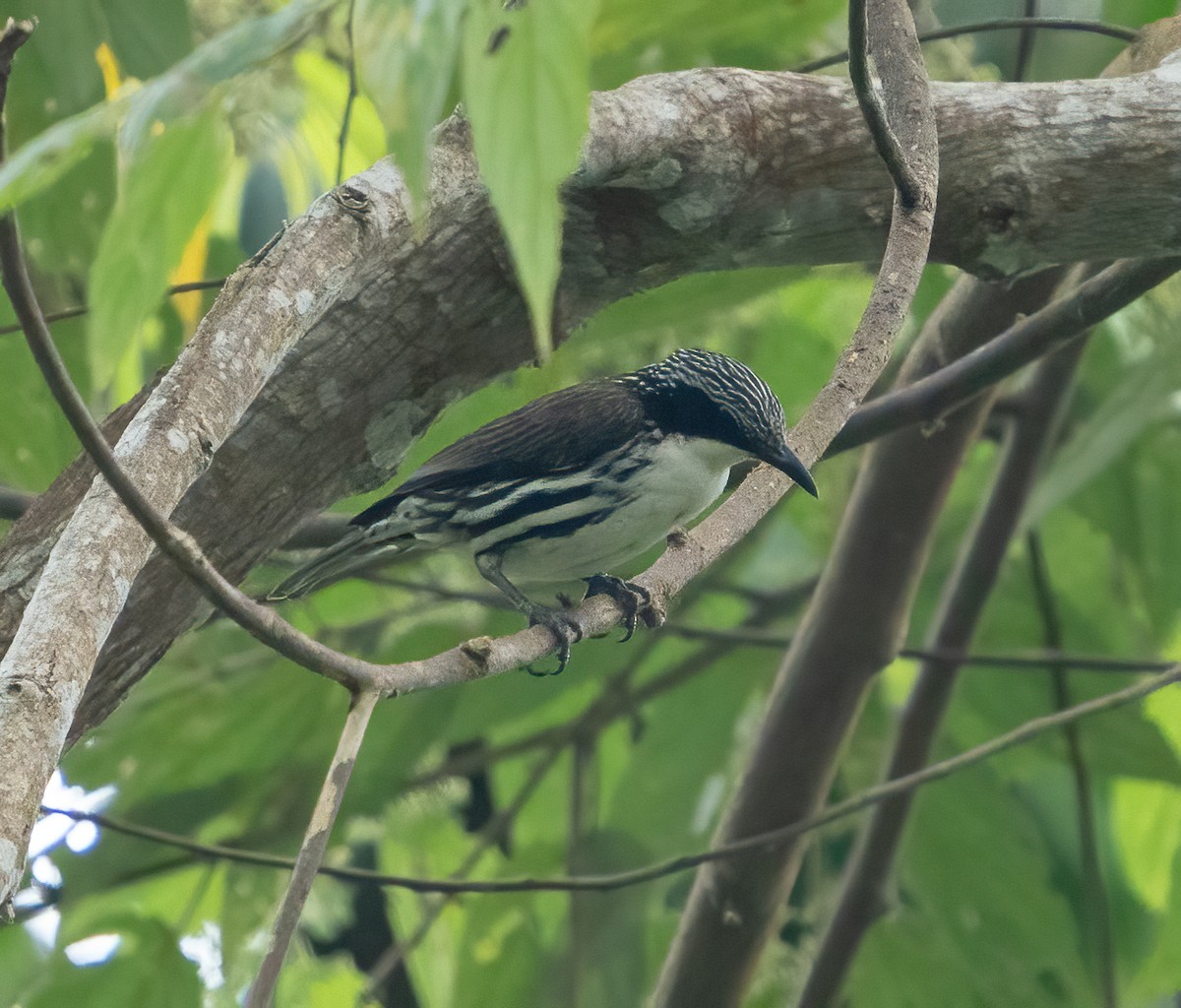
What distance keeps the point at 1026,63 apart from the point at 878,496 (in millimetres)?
1223

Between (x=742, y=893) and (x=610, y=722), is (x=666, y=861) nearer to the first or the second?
(x=742, y=893)

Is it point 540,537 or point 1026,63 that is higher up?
point 1026,63

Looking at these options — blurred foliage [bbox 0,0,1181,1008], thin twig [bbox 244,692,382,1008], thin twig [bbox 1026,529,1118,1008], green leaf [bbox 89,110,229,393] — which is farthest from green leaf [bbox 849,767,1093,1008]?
green leaf [bbox 89,110,229,393]

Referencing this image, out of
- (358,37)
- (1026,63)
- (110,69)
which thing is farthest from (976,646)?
(358,37)

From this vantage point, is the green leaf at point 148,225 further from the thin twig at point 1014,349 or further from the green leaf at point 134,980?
the green leaf at point 134,980

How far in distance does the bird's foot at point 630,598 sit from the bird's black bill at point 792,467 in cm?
36

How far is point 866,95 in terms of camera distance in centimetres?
239

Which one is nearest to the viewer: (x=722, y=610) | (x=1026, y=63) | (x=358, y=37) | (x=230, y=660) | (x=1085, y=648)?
(x=358, y=37)

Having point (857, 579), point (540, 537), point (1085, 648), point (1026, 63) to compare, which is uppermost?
point (1026, 63)

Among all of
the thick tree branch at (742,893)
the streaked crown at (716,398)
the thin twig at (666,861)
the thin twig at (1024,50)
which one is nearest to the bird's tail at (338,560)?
the thin twig at (666,861)

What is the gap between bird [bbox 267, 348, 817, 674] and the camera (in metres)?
3.07

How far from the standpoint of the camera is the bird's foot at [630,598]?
2.47m

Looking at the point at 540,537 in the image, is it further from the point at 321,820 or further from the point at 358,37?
the point at 358,37

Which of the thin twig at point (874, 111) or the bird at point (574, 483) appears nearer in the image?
the thin twig at point (874, 111)
